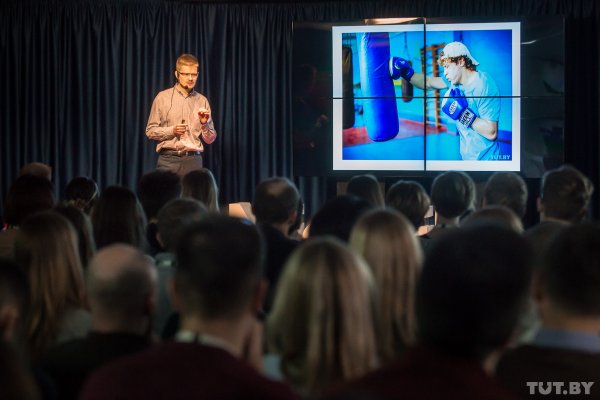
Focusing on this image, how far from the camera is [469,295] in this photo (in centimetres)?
132

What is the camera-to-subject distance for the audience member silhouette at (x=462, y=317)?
4.12 feet

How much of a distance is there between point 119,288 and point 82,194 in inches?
105

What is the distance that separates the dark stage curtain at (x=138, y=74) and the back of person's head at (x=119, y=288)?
6.34m

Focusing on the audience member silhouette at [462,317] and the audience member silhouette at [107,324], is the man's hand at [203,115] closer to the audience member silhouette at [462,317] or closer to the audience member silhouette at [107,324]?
the audience member silhouette at [107,324]

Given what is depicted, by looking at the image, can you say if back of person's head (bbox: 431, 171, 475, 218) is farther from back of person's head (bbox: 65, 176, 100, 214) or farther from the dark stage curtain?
the dark stage curtain

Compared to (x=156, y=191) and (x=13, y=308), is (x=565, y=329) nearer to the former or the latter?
(x=13, y=308)

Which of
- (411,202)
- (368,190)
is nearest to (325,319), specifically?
(411,202)

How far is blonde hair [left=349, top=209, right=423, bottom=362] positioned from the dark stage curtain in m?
6.00

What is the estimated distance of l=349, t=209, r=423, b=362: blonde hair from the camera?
2.14 meters

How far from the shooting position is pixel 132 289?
78.9 inches

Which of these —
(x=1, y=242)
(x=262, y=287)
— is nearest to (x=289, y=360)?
(x=262, y=287)

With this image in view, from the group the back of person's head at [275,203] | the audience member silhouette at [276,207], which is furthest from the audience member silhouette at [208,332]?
the back of person's head at [275,203]

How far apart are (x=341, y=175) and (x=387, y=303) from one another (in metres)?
5.42

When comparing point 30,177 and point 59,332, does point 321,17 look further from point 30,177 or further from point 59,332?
point 59,332
